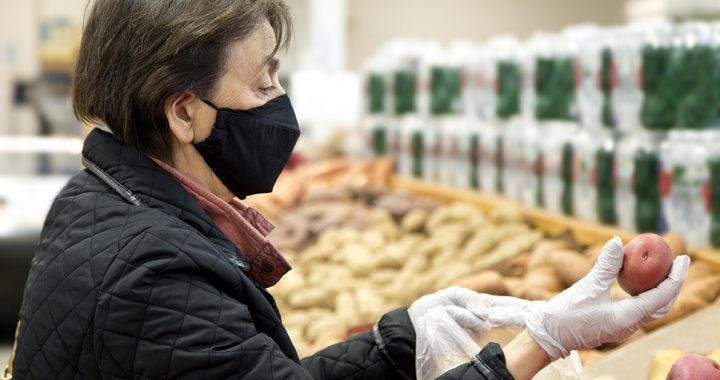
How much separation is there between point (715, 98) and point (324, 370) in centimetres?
159

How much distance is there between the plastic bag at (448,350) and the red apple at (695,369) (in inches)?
7.1

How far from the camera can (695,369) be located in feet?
5.02

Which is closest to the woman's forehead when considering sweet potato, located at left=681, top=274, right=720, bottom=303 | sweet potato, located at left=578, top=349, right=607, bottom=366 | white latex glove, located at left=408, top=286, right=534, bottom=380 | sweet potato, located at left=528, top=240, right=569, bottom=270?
white latex glove, located at left=408, top=286, right=534, bottom=380

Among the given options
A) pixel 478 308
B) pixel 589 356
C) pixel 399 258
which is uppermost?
pixel 478 308

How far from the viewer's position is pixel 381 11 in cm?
1112

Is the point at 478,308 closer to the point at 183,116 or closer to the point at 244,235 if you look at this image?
the point at 244,235

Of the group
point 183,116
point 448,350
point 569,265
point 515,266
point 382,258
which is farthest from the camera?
point 382,258

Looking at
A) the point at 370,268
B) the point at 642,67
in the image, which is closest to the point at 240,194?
the point at 642,67

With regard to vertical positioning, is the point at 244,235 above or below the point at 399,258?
above

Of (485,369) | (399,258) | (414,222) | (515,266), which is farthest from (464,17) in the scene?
(485,369)

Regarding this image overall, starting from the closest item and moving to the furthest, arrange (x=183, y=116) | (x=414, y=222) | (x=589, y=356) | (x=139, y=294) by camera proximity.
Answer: (x=139, y=294) < (x=183, y=116) < (x=589, y=356) < (x=414, y=222)

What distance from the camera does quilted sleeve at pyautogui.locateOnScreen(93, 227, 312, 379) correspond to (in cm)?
128

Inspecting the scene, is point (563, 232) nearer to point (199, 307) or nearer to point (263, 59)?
point (263, 59)

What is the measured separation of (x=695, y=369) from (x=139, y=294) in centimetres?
85
